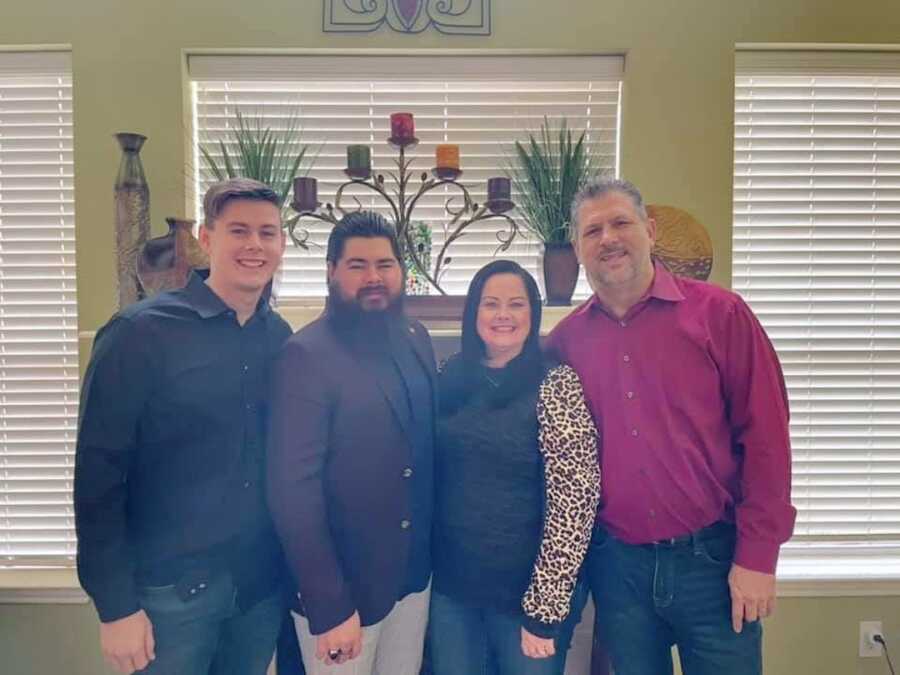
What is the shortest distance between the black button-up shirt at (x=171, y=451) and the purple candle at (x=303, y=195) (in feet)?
1.78

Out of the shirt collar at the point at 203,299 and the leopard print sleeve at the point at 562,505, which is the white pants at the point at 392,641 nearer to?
the leopard print sleeve at the point at 562,505

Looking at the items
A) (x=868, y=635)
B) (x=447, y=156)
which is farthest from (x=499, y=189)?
(x=868, y=635)

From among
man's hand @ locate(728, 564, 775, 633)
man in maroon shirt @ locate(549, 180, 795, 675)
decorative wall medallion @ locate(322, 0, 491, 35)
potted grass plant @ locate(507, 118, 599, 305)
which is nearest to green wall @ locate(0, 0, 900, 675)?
decorative wall medallion @ locate(322, 0, 491, 35)

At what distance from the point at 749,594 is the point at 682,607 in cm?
15

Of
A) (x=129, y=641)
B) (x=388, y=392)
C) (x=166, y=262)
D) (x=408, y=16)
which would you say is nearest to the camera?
(x=129, y=641)

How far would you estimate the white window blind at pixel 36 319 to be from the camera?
2002 millimetres

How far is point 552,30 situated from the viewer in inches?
73.4

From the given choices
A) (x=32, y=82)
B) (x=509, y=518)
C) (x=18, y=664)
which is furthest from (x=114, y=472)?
(x=32, y=82)

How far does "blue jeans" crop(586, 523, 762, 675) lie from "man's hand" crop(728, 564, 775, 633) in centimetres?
2

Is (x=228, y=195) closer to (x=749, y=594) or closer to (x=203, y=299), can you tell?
(x=203, y=299)

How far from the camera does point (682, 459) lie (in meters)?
1.25

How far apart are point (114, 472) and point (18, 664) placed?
5.18ft

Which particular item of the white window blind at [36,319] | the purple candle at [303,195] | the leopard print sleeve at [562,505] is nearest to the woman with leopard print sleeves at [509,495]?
the leopard print sleeve at [562,505]

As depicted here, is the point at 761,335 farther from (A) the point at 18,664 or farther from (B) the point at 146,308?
(A) the point at 18,664
